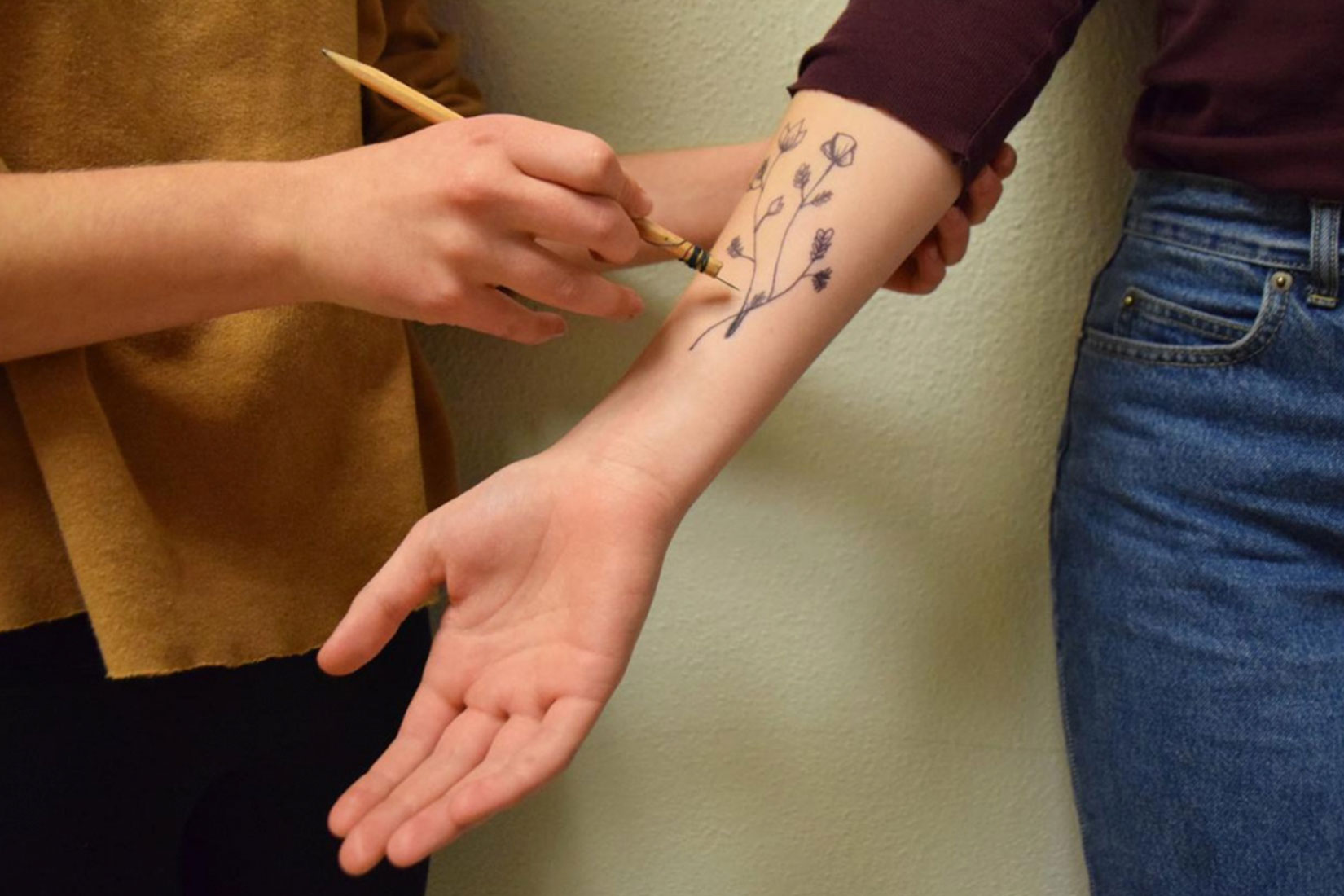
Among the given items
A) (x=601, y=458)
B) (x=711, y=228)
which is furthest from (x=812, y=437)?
(x=601, y=458)

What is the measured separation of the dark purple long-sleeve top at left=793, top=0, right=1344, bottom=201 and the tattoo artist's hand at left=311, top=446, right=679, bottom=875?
29 centimetres

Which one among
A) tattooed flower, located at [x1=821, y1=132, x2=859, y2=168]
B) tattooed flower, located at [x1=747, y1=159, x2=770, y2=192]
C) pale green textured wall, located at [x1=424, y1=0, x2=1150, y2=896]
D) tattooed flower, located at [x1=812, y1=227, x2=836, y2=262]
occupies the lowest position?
pale green textured wall, located at [x1=424, y1=0, x2=1150, y2=896]

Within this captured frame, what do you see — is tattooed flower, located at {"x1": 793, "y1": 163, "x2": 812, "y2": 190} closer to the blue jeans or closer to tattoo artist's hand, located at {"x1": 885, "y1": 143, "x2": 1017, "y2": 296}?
tattoo artist's hand, located at {"x1": 885, "y1": 143, "x2": 1017, "y2": 296}

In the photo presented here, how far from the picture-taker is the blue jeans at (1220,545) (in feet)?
1.97

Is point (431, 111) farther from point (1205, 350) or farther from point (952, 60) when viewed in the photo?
point (1205, 350)

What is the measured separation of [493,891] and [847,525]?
0.50 m

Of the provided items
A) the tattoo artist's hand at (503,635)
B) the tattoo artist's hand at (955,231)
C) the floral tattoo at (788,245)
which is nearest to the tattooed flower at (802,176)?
the floral tattoo at (788,245)

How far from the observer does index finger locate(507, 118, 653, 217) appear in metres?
0.47

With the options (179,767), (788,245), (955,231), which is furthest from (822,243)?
(179,767)

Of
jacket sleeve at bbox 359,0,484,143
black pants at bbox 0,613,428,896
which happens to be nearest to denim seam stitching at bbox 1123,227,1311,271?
jacket sleeve at bbox 359,0,484,143

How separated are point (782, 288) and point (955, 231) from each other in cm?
15

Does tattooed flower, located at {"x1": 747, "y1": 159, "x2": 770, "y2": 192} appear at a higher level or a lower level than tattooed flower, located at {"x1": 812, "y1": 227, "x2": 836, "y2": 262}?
higher

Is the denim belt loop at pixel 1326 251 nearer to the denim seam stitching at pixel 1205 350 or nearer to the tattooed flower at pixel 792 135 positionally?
the denim seam stitching at pixel 1205 350

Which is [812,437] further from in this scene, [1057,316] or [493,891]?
[493,891]
